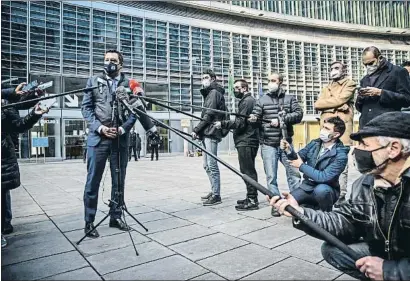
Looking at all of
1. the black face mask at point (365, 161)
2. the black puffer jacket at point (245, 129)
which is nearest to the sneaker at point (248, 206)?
the black puffer jacket at point (245, 129)

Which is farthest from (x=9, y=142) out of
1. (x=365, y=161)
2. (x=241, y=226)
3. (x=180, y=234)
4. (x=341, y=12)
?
(x=341, y=12)

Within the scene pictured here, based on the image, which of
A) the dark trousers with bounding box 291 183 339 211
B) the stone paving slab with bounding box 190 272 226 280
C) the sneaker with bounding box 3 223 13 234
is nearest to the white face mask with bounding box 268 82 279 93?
the dark trousers with bounding box 291 183 339 211

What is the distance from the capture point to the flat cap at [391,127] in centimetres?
160

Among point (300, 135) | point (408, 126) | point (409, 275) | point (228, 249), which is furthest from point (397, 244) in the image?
point (300, 135)

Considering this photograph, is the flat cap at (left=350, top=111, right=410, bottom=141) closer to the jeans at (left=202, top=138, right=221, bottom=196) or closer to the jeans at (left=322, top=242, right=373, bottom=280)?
the jeans at (left=322, top=242, right=373, bottom=280)

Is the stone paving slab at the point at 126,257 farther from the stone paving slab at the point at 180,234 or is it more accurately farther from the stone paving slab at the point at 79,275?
the stone paving slab at the point at 180,234

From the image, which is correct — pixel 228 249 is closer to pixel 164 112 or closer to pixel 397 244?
pixel 397 244

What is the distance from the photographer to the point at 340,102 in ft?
13.8

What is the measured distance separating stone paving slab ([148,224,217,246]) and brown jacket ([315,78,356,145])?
2.27 metres

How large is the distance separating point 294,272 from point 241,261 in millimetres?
430

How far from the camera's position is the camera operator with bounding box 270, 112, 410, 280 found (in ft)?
5.05

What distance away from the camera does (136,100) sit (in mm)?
3131

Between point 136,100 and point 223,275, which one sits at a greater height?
point 136,100

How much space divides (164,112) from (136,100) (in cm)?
2437
